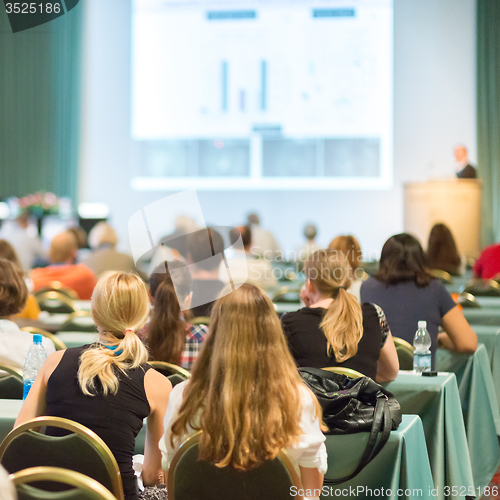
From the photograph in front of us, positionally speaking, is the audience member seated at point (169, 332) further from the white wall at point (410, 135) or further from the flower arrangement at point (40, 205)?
the flower arrangement at point (40, 205)

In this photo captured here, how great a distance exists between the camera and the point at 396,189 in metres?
10.6

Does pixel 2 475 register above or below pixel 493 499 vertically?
above

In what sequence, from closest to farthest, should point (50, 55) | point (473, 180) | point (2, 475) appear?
point (2, 475)
point (473, 180)
point (50, 55)

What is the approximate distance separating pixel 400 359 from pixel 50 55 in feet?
35.4

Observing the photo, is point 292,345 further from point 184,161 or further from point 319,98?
point 184,161

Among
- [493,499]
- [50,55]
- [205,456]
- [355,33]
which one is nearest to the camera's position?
[205,456]

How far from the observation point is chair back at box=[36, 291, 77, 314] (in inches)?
183

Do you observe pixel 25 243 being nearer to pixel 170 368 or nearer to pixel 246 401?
pixel 170 368

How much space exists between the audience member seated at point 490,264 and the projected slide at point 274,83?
12.6 ft

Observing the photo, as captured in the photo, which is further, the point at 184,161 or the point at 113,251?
the point at 184,161

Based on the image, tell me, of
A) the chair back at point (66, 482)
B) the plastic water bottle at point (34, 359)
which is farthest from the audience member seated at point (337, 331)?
the chair back at point (66, 482)

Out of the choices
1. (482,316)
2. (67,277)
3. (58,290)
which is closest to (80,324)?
(58,290)

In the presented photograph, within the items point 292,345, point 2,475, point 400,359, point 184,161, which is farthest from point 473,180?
point 2,475

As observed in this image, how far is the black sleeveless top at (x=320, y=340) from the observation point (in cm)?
253
